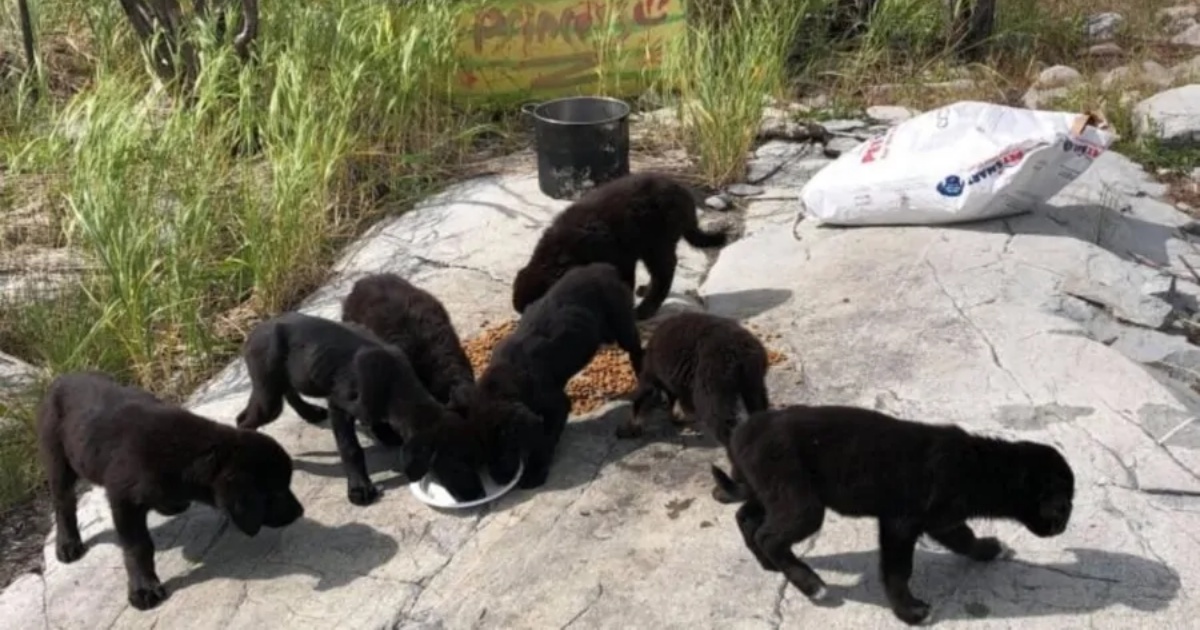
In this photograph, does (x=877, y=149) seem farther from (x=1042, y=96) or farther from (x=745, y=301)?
(x=1042, y=96)

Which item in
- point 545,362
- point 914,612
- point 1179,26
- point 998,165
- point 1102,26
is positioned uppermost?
point 998,165

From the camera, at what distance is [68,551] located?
16.2 feet

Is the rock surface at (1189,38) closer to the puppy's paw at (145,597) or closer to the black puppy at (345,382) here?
the black puppy at (345,382)

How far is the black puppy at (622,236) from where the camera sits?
20.3 ft

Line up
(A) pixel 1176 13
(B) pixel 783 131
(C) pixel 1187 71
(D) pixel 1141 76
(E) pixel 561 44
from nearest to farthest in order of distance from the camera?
(B) pixel 783 131 → (E) pixel 561 44 → (D) pixel 1141 76 → (C) pixel 1187 71 → (A) pixel 1176 13

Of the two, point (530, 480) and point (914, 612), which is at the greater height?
point (914, 612)

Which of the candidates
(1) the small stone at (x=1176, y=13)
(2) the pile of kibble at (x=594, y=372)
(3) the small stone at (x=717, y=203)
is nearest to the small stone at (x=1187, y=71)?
(1) the small stone at (x=1176, y=13)

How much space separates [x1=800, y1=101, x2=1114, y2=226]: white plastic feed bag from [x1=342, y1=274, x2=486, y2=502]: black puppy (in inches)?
101

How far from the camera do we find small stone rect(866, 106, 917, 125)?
Result: 30.5 ft

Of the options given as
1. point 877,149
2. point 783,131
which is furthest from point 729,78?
point 877,149

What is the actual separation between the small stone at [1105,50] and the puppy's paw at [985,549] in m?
8.40

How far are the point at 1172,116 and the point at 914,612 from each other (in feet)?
20.0

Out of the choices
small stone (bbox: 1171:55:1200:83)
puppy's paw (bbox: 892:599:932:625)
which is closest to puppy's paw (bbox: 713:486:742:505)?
puppy's paw (bbox: 892:599:932:625)

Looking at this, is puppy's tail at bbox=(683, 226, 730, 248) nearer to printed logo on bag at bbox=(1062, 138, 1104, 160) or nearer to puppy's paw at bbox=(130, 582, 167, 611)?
printed logo on bag at bbox=(1062, 138, 1104, 160)
